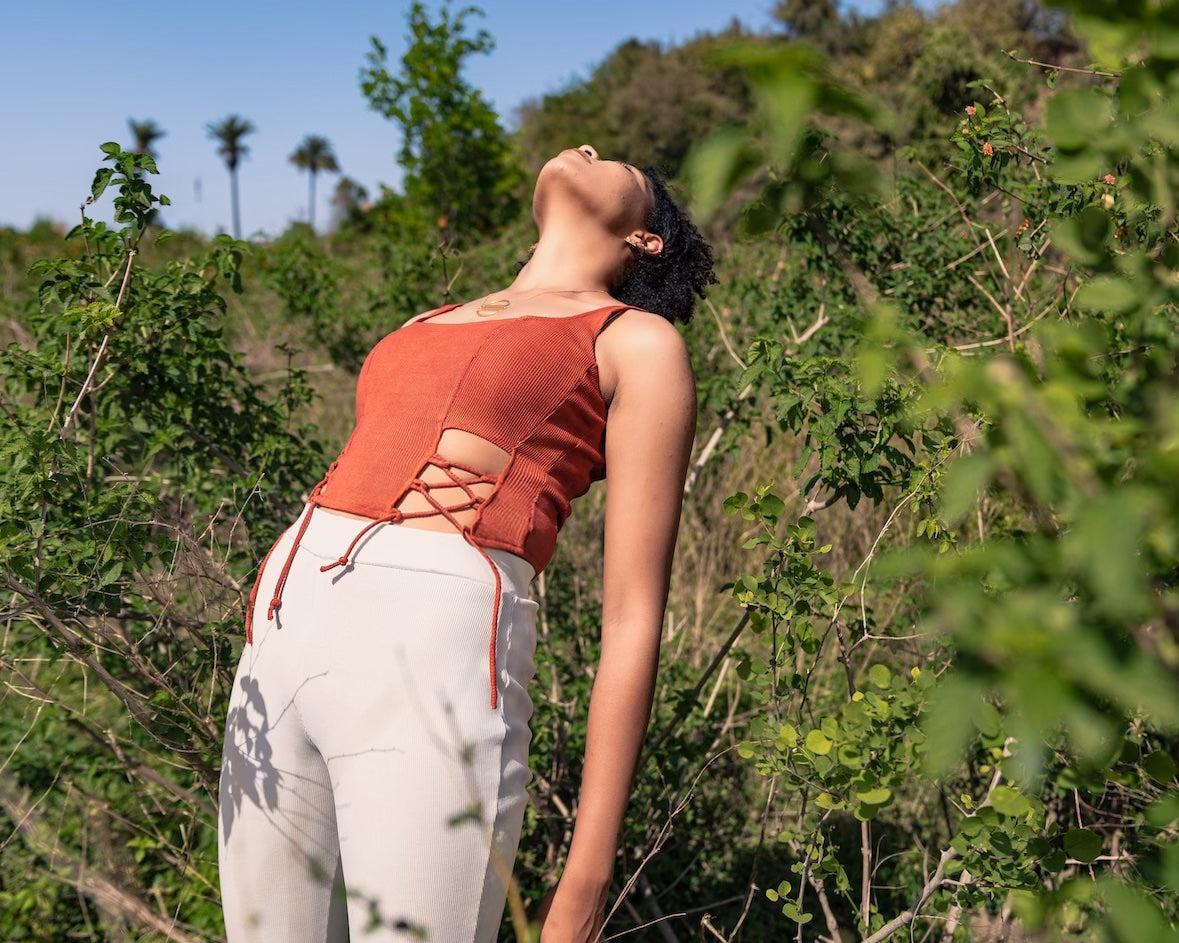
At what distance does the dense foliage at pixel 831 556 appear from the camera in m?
Answer: 0.54

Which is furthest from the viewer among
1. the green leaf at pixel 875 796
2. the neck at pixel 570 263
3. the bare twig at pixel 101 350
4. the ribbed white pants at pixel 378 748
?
the bare twig at pixel 101 350

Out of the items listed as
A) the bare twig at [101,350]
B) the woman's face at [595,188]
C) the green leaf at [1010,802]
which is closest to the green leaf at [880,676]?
the green leaf at [1010,802]

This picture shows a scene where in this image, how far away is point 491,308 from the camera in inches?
66.9

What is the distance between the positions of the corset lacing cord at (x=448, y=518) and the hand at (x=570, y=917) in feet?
0.91

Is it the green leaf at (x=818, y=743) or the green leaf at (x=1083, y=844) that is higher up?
the green leaf at (x=818, y=743)

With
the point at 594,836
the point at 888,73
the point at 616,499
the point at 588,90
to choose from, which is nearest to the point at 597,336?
the point at 616,499

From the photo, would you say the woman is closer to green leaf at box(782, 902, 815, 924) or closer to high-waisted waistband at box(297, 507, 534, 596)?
high-waisted waistband at box(297, 507, 534, 596)

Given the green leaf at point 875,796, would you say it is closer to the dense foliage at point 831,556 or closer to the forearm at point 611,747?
the dense foliage at point 831,556

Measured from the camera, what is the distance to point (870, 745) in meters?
1.64

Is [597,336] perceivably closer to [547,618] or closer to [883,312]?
[883,312]

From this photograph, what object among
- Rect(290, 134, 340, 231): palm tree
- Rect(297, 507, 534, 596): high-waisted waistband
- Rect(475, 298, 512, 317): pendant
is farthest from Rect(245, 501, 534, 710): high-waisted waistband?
Rect(290, 134, 340, 231): palm tree

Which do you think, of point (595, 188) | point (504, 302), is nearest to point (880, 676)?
point (504, 302)

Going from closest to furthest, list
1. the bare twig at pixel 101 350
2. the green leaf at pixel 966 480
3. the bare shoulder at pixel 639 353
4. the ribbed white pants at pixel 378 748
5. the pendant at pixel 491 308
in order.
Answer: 1. the green leaf at pixel 966 480
2. the ribbed white pants at pixel 378 748
3. the bare shoulder at pixel 639 353
4. the pendant at pixel 491 308
5. the bare twig at pixel 101 350

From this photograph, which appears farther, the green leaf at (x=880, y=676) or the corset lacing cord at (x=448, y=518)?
the green leaf at (x=880, y=676)
